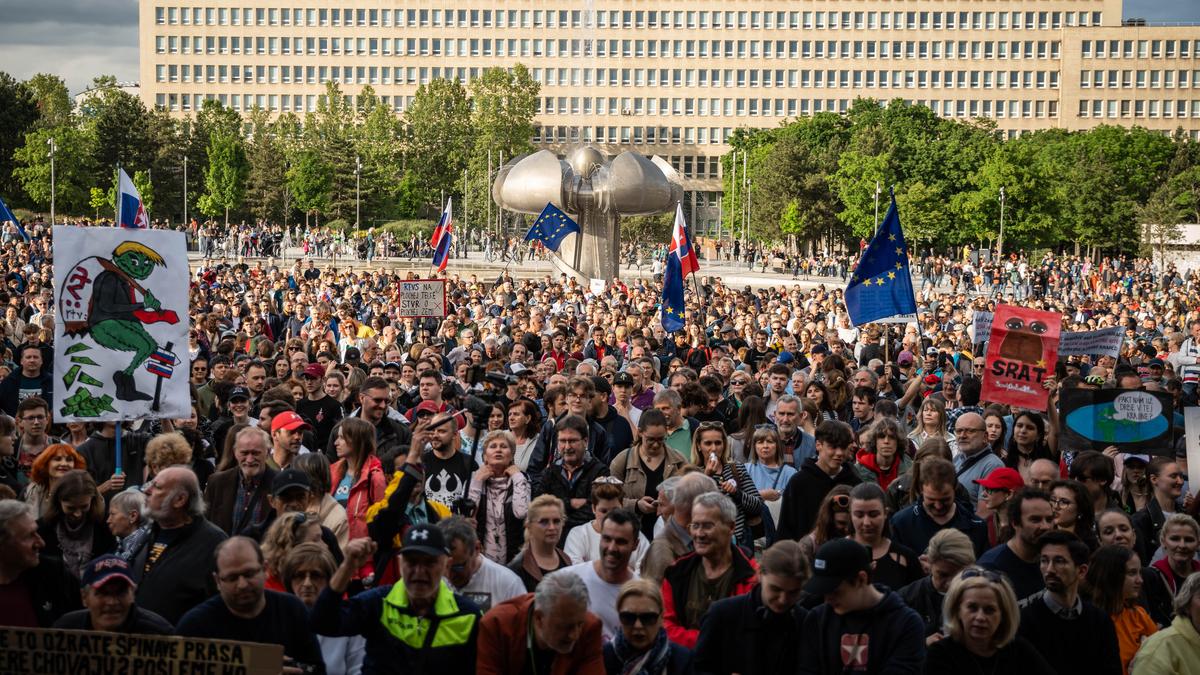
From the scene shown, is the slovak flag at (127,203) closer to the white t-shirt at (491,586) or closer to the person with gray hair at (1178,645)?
the white t-shirt at (491,586)

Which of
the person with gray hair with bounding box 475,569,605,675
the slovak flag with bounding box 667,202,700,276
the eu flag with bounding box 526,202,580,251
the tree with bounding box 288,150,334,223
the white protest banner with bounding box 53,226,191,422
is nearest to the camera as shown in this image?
the person with gray hair with bounding box 475,569,605,675

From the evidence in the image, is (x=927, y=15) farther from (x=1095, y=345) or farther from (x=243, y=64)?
(x=1095, y=345)

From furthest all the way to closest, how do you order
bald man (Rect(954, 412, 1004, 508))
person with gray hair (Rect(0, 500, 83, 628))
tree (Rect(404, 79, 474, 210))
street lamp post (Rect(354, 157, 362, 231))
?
tree (Rect(404, 79, 474, 210)), street lamp post (Rect(354, 157, 362, 231)), bald man (Rect(954, 412, 1004, 508)), person with gray hair (Rect(0, 500, 83, 628))

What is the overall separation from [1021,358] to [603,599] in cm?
662

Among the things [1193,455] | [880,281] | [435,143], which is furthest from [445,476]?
[435,143]

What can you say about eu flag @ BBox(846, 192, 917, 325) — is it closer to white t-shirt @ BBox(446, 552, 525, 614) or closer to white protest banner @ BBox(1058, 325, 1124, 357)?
white protest banner @ BBox(1058, 325, 1124, 357)

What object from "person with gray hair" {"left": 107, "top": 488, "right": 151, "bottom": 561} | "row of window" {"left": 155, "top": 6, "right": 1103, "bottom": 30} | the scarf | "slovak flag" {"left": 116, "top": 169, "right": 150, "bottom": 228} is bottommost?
the scarf

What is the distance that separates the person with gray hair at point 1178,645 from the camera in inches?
239

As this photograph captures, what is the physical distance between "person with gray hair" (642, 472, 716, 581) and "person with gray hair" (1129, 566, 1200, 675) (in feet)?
6.98

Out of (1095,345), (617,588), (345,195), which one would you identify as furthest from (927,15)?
(617,588)

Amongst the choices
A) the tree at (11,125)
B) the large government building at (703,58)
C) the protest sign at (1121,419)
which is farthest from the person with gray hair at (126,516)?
the large government building at (703,58)

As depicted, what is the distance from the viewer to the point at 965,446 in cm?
991

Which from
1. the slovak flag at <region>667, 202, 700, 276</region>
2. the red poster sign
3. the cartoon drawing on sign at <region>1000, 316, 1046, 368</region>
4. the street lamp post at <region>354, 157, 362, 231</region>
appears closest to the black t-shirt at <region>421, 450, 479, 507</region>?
the red poster sign

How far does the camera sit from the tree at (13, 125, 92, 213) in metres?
80.4
